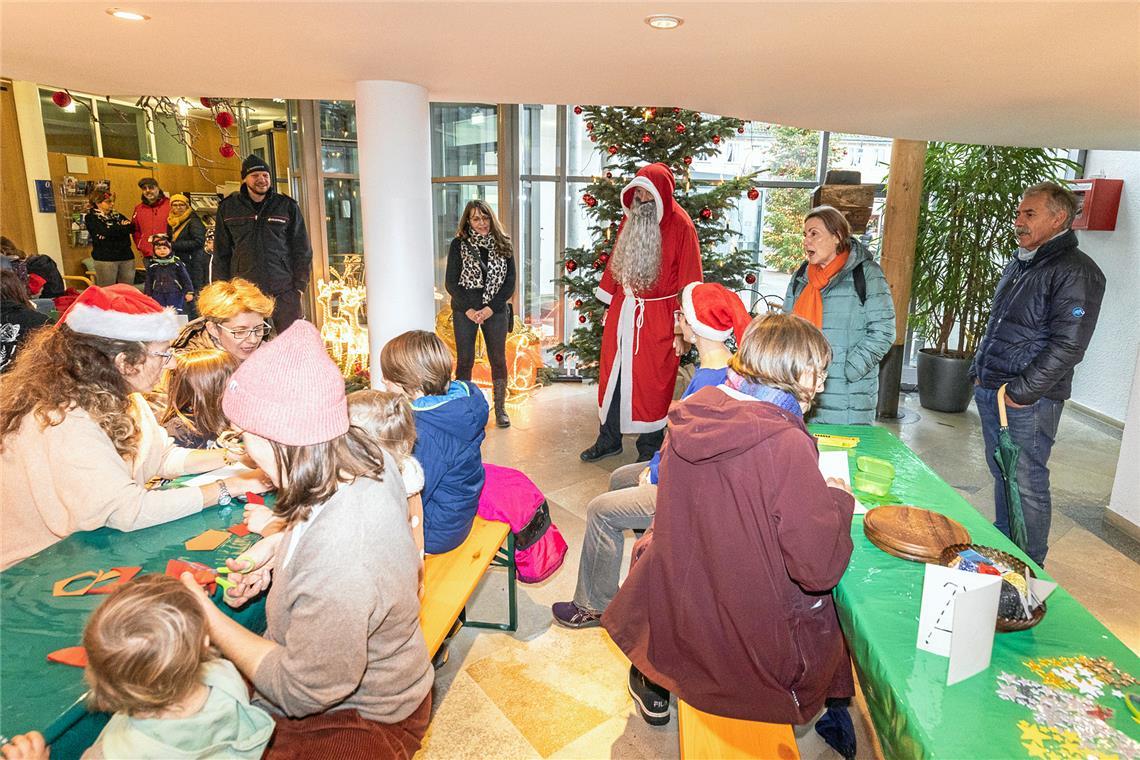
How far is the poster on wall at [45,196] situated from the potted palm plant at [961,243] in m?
10.6

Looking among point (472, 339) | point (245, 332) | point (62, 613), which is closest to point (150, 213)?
point (472, 339)

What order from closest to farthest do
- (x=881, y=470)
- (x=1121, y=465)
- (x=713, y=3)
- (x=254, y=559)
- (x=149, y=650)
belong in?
(x=149, y=650)
(x=254, y=559)
(x=713, y=3)
(x=881, y=470)
(x=1121, y=465)

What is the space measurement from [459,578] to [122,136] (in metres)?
12.3

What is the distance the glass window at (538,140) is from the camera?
26.5 feet

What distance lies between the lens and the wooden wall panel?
820cm

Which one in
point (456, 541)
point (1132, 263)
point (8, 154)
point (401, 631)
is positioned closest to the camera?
point (401, 631)

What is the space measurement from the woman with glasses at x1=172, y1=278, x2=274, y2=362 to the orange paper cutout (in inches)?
45.8

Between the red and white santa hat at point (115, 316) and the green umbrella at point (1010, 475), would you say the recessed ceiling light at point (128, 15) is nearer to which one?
the red and white santa hat at point (115, 316)

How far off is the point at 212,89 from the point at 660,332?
10.3 feet

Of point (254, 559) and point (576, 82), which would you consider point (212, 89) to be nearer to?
point (576, 82)

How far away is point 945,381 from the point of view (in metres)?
6.32

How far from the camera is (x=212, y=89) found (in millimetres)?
3945

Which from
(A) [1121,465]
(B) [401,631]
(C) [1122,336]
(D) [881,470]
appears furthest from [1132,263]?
(B) [401,631]

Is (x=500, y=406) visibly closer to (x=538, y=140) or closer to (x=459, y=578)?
(x=459, y=578)
